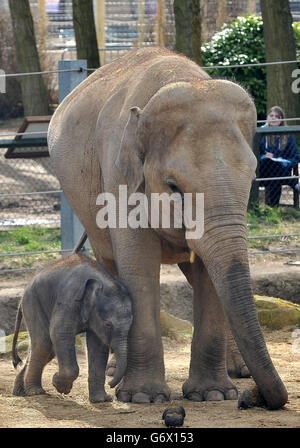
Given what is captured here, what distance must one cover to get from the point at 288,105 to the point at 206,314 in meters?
9.40

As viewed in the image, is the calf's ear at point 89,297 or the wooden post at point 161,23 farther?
the wooden post at point 161,23

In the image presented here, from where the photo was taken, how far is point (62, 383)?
7.29 meters

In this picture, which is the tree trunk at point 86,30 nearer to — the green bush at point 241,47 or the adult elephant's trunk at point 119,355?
the green bush at point 241,47

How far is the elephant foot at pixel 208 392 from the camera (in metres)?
7.52

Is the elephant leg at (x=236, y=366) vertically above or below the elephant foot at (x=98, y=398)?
below

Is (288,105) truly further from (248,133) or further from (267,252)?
(248,133)

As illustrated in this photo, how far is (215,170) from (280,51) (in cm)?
1011

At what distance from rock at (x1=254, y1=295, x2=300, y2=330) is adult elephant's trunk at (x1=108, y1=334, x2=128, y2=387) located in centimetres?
304

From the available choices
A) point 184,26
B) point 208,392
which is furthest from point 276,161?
point 208,392

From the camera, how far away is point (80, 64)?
35.2 feet

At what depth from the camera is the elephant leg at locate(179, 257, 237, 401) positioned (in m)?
7.55

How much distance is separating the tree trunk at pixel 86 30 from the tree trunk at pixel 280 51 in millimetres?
2464

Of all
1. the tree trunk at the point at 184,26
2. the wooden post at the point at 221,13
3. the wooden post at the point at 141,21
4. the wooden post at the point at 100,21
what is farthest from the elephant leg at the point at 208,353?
the wooden post at the point at 100,21
